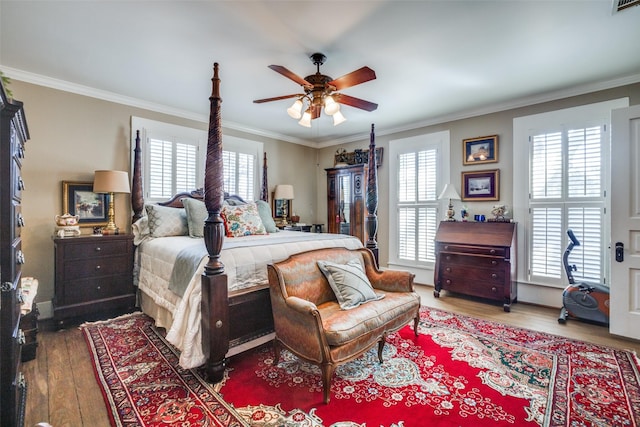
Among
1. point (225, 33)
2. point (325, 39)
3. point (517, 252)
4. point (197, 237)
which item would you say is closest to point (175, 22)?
point (225, 33)

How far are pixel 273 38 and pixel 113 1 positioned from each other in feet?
3.70

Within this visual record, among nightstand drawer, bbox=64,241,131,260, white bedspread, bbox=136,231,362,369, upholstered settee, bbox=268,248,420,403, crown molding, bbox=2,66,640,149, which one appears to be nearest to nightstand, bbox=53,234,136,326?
nightstand drawer, bbox=64,241,131,260

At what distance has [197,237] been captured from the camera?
3.37m

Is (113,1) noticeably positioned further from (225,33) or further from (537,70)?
(537,70)

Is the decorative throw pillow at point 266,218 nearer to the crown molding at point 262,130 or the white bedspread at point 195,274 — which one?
the white bedspread at point 195,274

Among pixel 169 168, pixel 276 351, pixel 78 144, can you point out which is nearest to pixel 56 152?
pixel 78 144

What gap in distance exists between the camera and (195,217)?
3455 millimetres

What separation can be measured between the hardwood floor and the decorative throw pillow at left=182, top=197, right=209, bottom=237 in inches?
55.7

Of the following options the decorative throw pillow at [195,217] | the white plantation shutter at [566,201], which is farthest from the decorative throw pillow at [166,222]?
the white plantation shutter at [566,201]

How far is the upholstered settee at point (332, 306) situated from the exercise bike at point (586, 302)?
189cm

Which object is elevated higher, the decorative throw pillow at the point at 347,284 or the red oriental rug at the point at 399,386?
the decorative throw pillow at the point at 347,284

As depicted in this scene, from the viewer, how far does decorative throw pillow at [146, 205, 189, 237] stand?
3414 mm

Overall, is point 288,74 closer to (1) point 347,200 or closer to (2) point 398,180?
(2) point 398,180

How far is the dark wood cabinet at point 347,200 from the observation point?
5.48 meters
